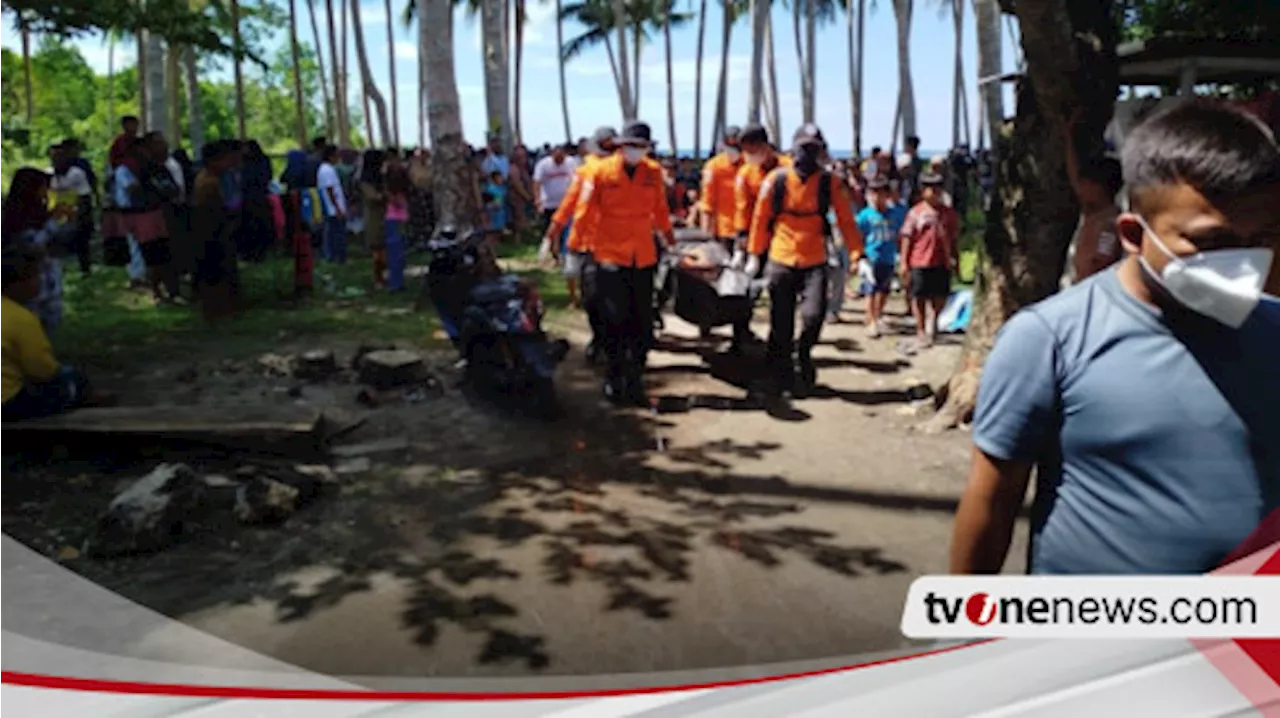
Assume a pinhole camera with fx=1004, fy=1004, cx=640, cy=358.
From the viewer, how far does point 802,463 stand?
4457 millimetres

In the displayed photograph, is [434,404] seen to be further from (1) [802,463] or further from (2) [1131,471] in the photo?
(2) [1131,471]

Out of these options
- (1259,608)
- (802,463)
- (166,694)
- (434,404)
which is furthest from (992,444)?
(434,404)

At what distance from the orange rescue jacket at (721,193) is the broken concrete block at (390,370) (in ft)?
9.00

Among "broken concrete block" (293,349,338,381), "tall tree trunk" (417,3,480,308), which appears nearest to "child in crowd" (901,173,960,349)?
"tall tree trunk" (417,3,480,308)

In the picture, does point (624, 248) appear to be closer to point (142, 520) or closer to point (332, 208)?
point (142, 520)

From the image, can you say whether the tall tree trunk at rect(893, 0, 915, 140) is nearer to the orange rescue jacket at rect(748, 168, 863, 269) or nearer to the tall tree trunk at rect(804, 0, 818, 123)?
the tall tree trunk at rect(804, 0, 818, 123)

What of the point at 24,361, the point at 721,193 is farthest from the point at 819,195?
the point at 24,361

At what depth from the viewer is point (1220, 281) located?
1349mm

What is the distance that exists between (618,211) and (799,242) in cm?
100

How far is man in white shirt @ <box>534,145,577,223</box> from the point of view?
10.8 meters

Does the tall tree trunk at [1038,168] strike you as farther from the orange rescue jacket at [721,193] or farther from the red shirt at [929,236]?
the orange rescue jacket at [721,193]

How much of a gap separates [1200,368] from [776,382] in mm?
4446

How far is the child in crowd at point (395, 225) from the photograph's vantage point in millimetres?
8922
